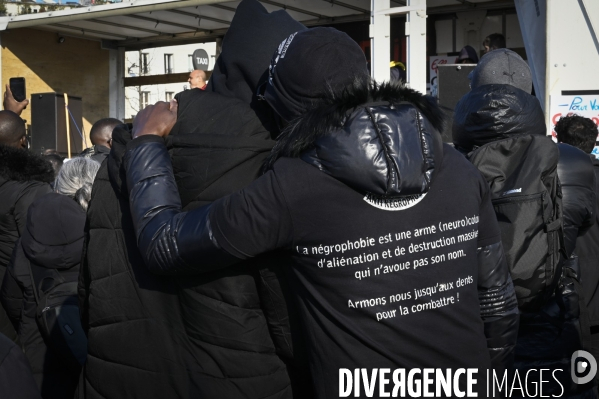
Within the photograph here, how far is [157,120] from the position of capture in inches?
81.2

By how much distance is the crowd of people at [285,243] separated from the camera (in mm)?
1799

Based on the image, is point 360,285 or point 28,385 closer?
point 28,385

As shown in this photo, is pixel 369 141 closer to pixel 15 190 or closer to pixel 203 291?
pixel 203 291

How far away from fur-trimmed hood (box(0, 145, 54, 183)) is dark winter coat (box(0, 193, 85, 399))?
0.74 meters

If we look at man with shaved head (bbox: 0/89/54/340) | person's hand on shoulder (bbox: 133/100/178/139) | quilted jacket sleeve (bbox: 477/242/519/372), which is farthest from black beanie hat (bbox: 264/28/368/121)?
man with shaved head (bbox: 0/89/54/340)

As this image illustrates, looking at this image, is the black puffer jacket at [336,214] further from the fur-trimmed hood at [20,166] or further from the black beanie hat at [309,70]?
the fur-trimmed hood at [20,166]

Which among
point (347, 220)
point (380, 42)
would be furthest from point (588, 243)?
point (380, 42)

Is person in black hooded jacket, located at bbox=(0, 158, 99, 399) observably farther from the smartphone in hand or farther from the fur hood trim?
the smartphone in hand

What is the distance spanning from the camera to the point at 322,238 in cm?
182

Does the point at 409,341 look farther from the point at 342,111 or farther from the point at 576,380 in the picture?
the point at 576,380

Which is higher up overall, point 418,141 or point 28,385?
point 418,141

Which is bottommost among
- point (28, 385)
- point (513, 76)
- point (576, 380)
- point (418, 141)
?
point (576, 380)

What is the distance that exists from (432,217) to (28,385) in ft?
3.40

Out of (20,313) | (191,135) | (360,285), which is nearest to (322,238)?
(360,285)
